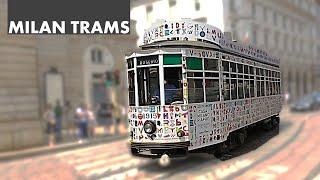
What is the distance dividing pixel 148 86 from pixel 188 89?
26 centimetres

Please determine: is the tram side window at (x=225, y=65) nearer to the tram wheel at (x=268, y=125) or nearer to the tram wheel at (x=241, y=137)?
the tram wheel at (x=241, y=137)

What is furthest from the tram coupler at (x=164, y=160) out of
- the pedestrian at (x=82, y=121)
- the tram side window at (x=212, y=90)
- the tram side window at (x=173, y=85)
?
the pedestrian at (x=82, y=121)

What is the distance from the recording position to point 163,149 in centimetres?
225

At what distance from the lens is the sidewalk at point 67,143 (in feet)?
9.77

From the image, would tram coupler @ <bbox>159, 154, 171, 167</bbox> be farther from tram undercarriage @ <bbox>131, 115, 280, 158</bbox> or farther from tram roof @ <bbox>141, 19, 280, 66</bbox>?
tram roof @ <bbox>141, 19, 280, 66</bbox>

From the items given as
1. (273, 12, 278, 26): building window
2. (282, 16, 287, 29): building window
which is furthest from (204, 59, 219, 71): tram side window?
(282, 16, 287, 29): building window

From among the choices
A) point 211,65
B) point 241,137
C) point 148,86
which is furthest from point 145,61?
point 241,137

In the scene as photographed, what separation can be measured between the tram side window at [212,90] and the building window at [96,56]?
3.98 feet

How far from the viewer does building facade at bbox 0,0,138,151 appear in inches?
114

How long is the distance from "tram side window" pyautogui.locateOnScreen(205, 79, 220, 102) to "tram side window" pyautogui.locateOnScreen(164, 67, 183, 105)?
0.58ft

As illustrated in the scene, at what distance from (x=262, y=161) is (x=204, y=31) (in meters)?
1.03

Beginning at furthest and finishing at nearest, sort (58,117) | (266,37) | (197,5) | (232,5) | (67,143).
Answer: (67,143)
(58,117)
(266,37)
(197,5)
(232,5)

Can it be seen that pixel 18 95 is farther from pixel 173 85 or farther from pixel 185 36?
pixel 185 36

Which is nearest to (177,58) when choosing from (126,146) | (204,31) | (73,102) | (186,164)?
(204,31)
